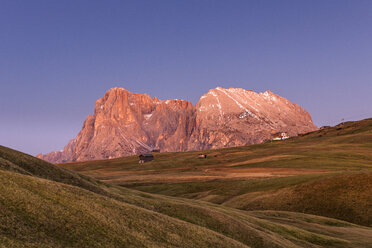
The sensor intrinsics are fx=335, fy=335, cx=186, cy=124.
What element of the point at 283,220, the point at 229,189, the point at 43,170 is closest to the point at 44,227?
the point at 43,170

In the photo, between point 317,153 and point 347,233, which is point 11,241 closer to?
point 347,233

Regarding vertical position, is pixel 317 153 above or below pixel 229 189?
above

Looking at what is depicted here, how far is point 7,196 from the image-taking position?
1792 cm

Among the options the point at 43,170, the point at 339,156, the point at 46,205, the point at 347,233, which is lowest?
the point at 347,233

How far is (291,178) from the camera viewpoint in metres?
81.5

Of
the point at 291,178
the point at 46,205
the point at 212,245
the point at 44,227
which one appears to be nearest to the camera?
the point at 44,227

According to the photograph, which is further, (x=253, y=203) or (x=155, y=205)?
(x=253, y=203)

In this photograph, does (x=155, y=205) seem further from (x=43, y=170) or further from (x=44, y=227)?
(x=44, y=227)

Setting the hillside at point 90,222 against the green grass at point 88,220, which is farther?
the green grass at point 88,220

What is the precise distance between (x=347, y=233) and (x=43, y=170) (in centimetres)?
3931

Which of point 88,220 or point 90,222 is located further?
point 88,220

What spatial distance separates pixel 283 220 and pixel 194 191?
1481 inches

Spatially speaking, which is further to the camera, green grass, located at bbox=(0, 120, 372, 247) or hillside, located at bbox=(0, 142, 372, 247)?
green grass, located at bbox=(0, 120, 372, 247)

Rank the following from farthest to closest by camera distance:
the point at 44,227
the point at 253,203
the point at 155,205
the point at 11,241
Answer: the point at 253,203 → the point at 155,205 → the point at 44,227 → the point at 11,241
